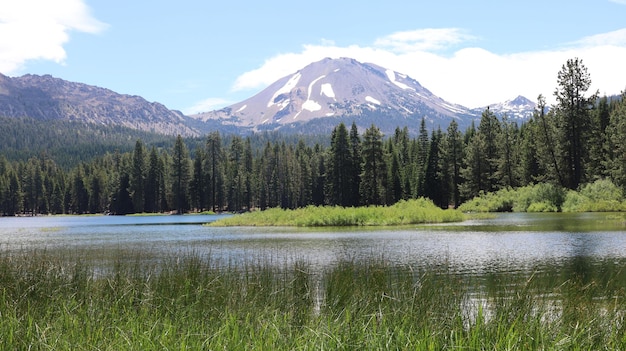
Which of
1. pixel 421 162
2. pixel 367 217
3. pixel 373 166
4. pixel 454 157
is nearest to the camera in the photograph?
pixel 367 217

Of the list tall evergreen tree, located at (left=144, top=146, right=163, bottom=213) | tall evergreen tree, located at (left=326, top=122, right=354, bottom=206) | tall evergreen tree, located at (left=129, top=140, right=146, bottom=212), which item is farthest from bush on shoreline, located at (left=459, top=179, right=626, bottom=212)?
tall evergreen tree, located at (left=129, top=140, right=146, bottom=212)

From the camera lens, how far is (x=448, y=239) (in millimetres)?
31641

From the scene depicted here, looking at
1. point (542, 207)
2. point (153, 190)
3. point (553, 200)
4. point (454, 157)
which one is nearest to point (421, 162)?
point (454, 157)

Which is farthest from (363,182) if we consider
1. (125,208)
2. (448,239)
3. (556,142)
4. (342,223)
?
(125,208)

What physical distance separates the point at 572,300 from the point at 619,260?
12.3 meters

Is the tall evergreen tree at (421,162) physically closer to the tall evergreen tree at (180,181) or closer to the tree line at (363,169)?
the tree line at (363,169)

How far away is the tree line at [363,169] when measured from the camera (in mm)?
66875

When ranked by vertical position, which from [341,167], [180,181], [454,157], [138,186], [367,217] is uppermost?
[454,157]

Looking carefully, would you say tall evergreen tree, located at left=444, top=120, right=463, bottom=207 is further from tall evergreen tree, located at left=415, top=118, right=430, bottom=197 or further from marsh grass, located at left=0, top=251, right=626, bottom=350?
marsh grass, located at left=0, top=251, right=626, bottom=350

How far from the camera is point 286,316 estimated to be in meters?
8.88

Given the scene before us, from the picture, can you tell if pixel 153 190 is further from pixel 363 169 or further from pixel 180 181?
pixel 363 169

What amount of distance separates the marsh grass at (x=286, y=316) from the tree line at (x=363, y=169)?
167ft

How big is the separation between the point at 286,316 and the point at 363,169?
259 ft

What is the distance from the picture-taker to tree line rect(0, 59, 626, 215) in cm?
6688
